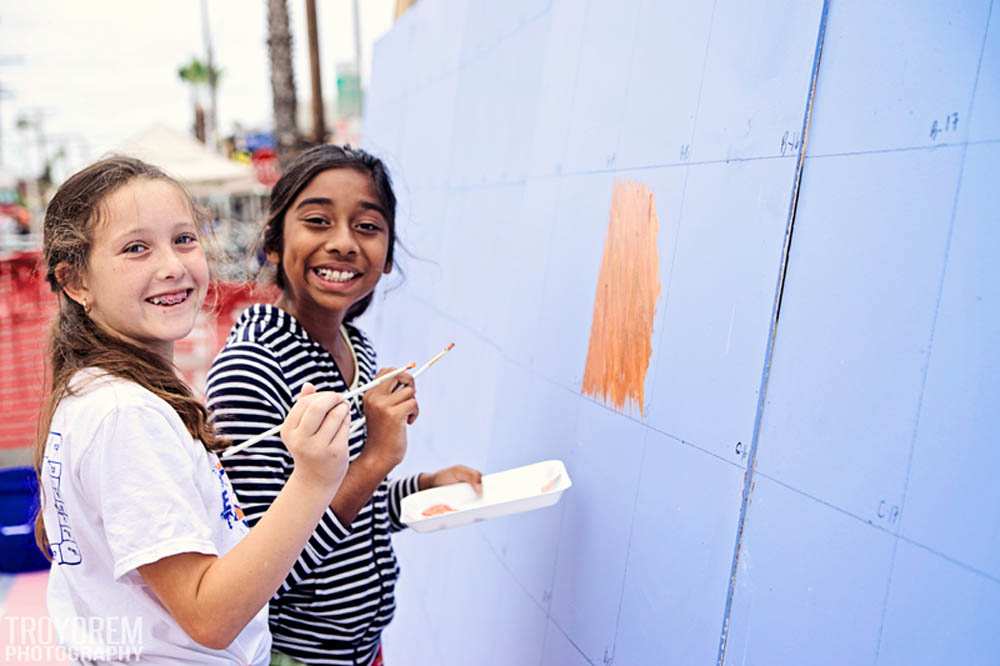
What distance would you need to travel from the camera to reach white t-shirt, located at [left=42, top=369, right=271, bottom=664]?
1216 millimetres

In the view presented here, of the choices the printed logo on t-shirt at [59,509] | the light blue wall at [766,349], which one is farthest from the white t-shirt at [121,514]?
the light blue wall at [766,349]

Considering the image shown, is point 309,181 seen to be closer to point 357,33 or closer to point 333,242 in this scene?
point 333,242

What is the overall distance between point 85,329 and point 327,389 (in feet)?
1.74

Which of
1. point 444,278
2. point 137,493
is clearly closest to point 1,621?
point 444,278

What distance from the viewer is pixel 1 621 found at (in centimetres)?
346

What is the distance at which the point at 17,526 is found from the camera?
396 centimetres

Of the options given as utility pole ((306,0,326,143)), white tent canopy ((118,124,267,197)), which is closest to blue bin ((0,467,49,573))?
utility pole ((306,0,326,143))

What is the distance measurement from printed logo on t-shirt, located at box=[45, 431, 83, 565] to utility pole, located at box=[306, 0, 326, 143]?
11.4 m

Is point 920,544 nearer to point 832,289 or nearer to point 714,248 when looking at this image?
point 832,289

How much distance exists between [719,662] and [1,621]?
10.3ft

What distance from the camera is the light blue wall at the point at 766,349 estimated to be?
100 centimetres

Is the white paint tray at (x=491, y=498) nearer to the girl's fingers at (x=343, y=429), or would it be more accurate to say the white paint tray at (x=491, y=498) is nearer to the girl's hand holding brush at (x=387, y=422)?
the girl's hand holding brush at (x=387, y=422)

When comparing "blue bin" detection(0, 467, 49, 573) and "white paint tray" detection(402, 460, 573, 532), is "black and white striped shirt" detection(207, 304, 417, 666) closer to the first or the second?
"white paint tray" detection(402, 460, 573, 532)

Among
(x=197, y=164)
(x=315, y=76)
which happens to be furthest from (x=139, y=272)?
(x=197, y=164)
